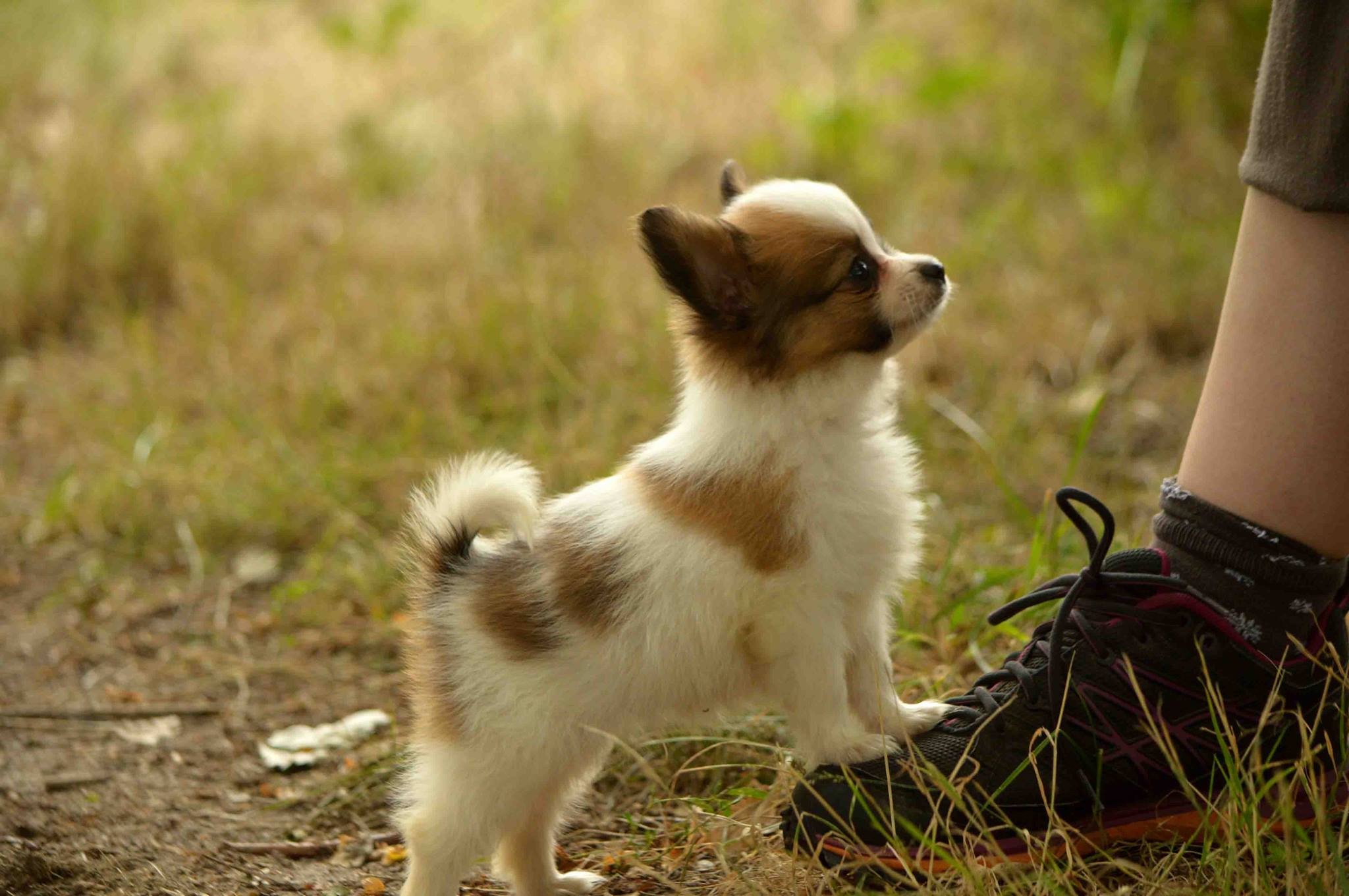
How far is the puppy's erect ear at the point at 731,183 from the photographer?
7.88ft

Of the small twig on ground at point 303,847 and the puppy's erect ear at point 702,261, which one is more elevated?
the puppy's erect ear at point 702,261

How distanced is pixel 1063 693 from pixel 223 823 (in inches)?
59.9

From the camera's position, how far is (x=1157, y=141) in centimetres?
584

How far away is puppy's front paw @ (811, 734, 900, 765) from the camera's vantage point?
2.06 m

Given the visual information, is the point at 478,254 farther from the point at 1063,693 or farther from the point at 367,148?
the point at 1063,693

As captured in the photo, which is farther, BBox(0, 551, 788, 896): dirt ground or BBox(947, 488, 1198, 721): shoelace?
BBox(0, 551, 788, 896): dirt ground

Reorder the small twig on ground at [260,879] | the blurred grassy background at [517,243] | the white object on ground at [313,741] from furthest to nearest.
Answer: the blurred grassy background at [517,243] < the white object on ground at [313,741] < the small twig on ground at [260,879]

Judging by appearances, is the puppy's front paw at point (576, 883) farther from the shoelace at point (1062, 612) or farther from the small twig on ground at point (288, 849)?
the shoelace at point (1062, 612)

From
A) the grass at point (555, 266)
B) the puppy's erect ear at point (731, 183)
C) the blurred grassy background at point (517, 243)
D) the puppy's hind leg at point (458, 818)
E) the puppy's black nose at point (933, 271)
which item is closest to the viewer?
the puppy's hind leg at point (458, 818)

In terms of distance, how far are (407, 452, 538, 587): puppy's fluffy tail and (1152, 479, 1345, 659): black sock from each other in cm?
105

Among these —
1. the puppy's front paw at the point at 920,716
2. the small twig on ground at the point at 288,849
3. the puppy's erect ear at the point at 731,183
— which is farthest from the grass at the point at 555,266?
the puppy's erect ear at the point at 731,183

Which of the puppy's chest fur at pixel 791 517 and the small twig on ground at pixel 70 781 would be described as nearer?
the puppy's chest fur at pixel 791 517

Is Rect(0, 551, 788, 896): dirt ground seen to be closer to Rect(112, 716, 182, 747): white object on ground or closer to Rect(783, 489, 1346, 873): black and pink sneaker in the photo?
Rect(112, 716, 182, 747): white object on ground

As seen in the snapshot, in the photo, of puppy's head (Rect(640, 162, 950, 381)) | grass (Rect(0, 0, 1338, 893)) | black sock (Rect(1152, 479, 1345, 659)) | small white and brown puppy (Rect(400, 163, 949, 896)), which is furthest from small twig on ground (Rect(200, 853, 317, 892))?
black sock (Rect(1152, 479, 1345, 659))
